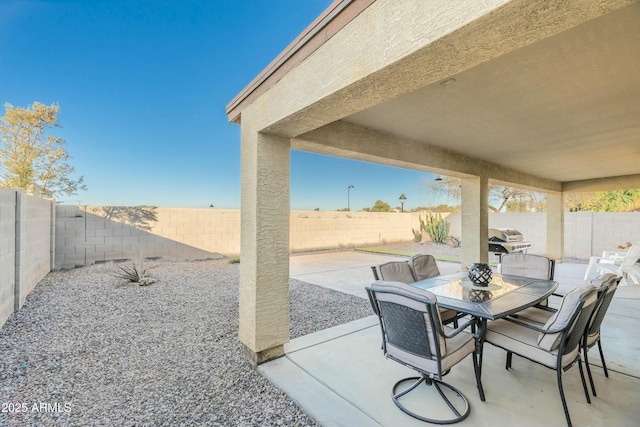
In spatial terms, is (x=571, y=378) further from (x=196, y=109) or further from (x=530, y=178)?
(x=196, y=109)

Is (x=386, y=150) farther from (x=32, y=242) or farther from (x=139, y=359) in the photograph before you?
(x=32, y=242)

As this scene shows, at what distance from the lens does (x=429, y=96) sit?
300 centimetres

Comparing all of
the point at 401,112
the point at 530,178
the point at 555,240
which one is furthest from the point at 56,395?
the point at 555,240

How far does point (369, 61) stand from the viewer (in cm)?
176

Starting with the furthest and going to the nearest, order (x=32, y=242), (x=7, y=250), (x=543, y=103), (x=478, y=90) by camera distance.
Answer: (x=32, y=242), (x=7, y=250), (x=543, y=103), (x=478, y=90)

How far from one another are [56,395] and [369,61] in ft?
12.1

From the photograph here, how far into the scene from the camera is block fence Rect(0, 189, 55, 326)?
12.7 ft

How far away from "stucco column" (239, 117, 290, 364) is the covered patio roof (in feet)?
0.04

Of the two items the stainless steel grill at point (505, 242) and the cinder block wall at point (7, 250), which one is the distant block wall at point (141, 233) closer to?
the cinder block wall at point (7, 250)

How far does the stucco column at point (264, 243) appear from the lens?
3.02m

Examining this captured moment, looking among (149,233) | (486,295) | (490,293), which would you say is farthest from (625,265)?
(149,233)

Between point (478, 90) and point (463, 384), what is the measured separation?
2.83 meters

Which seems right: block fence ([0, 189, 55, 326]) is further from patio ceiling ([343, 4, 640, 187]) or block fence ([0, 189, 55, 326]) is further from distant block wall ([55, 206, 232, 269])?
patio ceiling ([343, 4, 640, 187])

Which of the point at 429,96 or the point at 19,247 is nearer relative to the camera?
the point at 429,96
